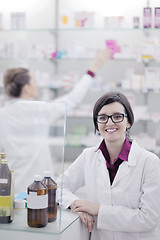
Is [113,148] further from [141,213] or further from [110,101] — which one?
[141,213]

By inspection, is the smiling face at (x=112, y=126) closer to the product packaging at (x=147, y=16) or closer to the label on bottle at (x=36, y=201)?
the label on bottle at (x=36, y=201)

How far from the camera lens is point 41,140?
2.73 metres

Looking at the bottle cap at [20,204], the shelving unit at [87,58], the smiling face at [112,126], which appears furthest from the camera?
the shelving unit at [87,58]

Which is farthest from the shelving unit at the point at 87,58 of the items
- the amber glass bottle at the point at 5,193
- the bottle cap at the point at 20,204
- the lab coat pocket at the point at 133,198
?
the amber glass bottle at the point at 5,193

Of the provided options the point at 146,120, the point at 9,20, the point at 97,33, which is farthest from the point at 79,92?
the point at 9,20

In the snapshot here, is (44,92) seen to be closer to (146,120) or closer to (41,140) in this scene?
(146,120)

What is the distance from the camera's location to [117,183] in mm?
2064

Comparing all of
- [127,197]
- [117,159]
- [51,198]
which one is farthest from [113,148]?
[51,198]

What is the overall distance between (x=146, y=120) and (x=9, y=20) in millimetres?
2290

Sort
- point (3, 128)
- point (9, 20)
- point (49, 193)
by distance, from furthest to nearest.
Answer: point (9, 20) < point (3, 128) < point (49, 193)

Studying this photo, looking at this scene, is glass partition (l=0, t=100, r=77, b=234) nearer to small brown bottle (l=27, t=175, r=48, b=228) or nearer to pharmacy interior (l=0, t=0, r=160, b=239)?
small brown bottle (l=27, t=175, r=48, b=228)

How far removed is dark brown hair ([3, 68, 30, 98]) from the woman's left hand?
5.30 ft

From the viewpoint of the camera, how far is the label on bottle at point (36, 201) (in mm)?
1637

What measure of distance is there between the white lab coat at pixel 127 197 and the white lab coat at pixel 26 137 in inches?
13.6
